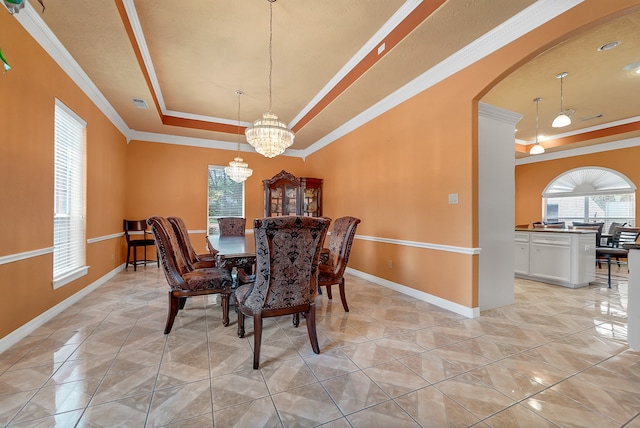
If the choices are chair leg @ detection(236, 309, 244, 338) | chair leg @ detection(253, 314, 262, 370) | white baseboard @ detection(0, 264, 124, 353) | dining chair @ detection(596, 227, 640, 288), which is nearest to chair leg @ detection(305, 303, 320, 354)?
chair leg @ detection(253, 314, 262, 370)

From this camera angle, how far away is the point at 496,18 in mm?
2305

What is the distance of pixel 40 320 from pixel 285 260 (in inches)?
98.9

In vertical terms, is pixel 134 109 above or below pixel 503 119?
above

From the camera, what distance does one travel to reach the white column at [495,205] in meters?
2.98

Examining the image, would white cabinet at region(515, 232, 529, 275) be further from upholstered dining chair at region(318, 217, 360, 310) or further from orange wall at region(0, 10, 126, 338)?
orange wall at region(0, 10, 126, 338)

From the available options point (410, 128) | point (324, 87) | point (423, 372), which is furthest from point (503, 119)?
point (423, 372)

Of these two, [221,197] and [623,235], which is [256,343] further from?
[623,235]

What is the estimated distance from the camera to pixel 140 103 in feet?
13.2

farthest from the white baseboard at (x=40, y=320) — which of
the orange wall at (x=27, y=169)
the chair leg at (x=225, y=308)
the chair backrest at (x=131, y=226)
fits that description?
the chair leg at (x=225, y=308)

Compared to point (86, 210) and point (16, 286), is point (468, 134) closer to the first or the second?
point (16, 286)

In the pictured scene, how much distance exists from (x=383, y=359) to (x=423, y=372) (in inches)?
11.1

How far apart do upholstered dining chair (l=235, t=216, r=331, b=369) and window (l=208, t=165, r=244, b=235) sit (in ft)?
14.8

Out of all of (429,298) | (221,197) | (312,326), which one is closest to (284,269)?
(312,326)

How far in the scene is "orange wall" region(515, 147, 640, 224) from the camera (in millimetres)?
5652
